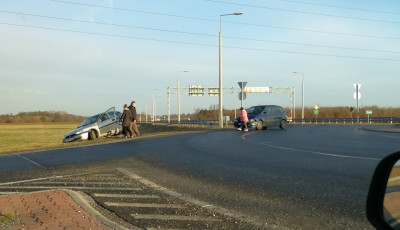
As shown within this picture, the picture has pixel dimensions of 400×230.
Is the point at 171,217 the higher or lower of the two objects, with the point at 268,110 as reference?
lower

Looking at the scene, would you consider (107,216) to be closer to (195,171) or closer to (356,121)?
(195,171)

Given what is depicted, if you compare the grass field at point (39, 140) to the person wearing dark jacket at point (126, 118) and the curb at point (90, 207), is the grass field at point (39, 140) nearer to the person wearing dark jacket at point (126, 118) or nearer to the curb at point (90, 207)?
the person wearing dark jacket at point (126, 118)

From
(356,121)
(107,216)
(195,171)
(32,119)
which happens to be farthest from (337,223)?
(32,119)

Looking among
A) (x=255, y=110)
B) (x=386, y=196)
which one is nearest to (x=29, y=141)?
(x=255, y=110)

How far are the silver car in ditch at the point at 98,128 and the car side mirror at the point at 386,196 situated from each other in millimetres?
21305

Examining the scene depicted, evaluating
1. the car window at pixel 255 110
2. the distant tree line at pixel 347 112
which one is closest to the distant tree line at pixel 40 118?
the distant tree line at pixel 347 112

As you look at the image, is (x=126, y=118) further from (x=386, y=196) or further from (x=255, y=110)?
(x=386, y=196)

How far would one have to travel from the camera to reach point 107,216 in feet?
18.2

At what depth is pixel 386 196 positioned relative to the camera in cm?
302

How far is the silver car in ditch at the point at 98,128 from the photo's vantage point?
23.0 meters

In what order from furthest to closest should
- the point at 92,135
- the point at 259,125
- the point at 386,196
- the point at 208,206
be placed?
the point at 259,125 → the point at 92,135 → the point at 208,206 → the point at 386,196

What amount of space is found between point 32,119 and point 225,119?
115 meters

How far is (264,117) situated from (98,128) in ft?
38.9

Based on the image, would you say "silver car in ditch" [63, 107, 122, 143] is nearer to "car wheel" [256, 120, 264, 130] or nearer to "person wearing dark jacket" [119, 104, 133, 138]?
"person wearing dark jacket" [119, 104, 133, 138]
